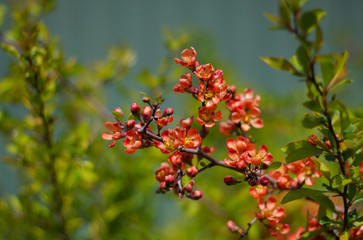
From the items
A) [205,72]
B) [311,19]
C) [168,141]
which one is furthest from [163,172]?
[311,19]

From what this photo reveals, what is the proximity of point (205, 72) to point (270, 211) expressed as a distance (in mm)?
261

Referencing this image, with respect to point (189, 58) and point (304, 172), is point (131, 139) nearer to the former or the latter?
point (189, 58)

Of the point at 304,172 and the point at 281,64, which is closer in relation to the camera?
the point at 281,64

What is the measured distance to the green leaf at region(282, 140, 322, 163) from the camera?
1.47 feet

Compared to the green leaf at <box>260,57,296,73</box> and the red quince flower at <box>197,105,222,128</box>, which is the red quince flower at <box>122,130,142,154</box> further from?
the green leaf at <box>260,57,296,73</box>

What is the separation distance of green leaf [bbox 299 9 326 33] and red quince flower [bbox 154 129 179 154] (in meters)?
0.23

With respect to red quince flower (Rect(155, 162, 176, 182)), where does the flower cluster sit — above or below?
below

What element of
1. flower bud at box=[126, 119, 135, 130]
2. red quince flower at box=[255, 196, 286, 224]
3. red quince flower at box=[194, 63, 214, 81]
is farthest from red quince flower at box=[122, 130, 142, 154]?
red quince flower at box=[255, 196, 286, 224]

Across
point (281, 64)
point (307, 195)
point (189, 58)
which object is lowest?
point (307, 195)

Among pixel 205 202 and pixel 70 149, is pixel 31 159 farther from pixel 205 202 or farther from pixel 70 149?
pixel 205 202

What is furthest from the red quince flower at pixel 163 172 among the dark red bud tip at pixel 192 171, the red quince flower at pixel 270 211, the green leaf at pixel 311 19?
the green leaf at pixel 311 19

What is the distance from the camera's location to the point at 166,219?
1.90 metres

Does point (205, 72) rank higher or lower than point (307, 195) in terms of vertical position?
higher

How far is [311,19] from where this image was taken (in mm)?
368
